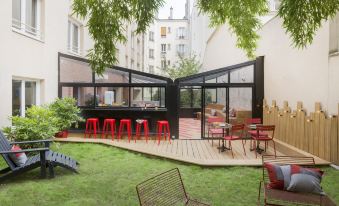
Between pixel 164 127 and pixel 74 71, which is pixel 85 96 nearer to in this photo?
pixel 74 71

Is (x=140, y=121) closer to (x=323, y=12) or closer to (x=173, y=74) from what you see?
(x=323, y=12)

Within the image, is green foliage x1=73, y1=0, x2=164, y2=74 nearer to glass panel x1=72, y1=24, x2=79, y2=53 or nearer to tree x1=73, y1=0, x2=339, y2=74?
tree x1=73, y1=0, x2=339, y2=74

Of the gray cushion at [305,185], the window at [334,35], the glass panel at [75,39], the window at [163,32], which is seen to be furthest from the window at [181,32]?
the gray cushion at [305,185]

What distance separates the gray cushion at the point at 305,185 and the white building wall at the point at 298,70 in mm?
3601

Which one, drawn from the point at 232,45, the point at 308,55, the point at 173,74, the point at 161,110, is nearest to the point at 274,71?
the point at 308,55

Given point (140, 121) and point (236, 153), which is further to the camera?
point (140, 121)

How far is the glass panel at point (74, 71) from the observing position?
12.2 metres

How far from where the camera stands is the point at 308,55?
28.2 ft

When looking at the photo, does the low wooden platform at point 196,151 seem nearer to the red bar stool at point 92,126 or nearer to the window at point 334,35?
the red bar stool at point 92,126

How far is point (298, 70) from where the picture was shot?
30.5 ft

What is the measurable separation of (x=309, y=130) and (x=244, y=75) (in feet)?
15.1

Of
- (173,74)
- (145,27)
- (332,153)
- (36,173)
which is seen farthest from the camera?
(173,74)

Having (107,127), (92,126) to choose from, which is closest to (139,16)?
Result: (107,127)

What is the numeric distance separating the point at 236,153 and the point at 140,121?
3475 mm
